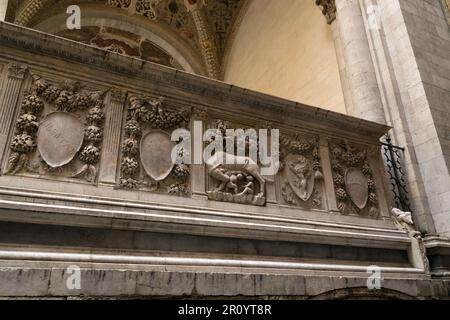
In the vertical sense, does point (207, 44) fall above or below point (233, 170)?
above

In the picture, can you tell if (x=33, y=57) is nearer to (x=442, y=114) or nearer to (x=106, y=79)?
(x=106, y=79)

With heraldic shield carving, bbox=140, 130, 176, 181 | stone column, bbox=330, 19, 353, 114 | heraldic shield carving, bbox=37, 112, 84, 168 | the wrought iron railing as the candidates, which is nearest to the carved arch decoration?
stone column, bbox=330, 19, 353, 114

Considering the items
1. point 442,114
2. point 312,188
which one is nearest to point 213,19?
point 442,114

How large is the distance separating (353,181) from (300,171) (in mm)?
809

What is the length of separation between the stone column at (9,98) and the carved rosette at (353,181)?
333 centimetres

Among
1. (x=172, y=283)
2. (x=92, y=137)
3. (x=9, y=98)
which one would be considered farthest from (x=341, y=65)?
(x=9, y=98)

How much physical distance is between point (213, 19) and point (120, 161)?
347 inches

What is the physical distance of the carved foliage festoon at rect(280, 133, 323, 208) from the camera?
13.6 ft

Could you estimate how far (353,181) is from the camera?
15.3 feet

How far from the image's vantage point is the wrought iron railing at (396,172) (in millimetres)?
5007

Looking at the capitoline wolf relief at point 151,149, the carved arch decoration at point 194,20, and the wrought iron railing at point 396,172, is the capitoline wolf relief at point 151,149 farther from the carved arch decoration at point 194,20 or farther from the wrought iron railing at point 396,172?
the carved arch decoration at point 194,20

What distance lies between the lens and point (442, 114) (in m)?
5.30

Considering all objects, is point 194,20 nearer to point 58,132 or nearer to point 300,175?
point 300,175
